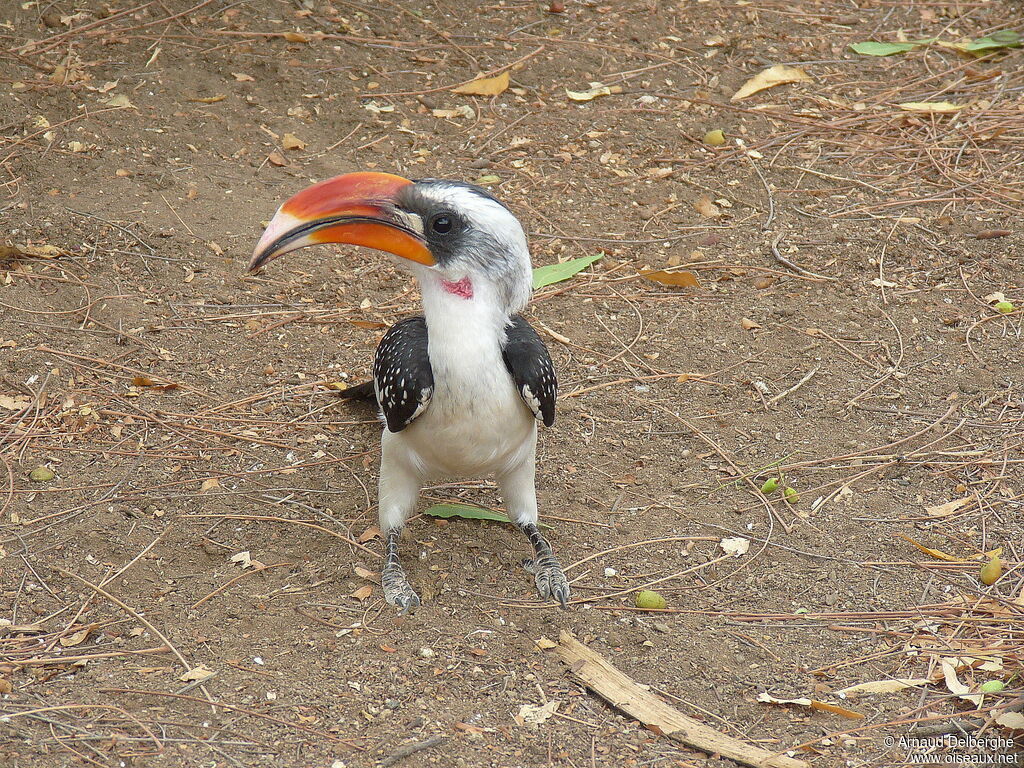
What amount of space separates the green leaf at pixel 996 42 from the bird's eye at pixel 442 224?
5.73 metres

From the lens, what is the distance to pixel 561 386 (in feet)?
16.9

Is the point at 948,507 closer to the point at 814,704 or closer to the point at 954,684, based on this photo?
the point at 954,684

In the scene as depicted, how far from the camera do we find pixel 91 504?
4.19 metres

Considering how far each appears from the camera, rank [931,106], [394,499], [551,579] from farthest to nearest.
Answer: [931,106], [394,499], [551,579]

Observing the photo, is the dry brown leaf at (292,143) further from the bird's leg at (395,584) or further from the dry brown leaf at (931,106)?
the dry brown leaf at (931,106)

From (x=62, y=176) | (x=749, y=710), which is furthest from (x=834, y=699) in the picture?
(x=62, y=176)

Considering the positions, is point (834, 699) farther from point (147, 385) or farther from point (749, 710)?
point (147, 385)

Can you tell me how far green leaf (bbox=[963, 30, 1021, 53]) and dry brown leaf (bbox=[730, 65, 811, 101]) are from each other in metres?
1.30

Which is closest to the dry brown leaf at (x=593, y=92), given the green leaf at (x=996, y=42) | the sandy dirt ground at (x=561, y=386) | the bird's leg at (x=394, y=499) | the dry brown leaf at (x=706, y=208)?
the sandy dirt ground at (x=561, y=386)

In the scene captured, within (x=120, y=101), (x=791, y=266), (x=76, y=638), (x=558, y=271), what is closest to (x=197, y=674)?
(x=76, y=638)

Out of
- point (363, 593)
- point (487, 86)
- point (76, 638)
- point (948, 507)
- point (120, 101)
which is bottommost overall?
point (948, 507)

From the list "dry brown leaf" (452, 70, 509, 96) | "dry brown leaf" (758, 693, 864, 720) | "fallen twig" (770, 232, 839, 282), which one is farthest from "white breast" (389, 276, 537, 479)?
"dry brown leaf" (452, 70, 509, 96)

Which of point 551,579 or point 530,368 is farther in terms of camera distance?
point 551,579

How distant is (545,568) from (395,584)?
1.91 feet
